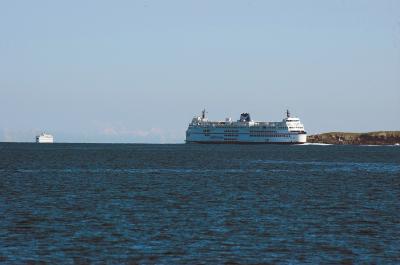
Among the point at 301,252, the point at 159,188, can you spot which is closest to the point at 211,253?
the point at 301,252

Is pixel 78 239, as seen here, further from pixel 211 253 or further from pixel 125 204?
pixel 125 204

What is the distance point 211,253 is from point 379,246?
7.24 metres

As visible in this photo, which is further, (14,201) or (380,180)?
(380,180)

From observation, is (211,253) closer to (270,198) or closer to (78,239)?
(78,239)

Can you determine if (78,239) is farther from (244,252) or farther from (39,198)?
(39,198)

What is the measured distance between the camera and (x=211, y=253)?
30250 millimetres

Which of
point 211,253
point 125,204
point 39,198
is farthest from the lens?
point 39,198

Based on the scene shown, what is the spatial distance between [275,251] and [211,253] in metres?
2.63

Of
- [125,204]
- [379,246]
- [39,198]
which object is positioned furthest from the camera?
[39,198]

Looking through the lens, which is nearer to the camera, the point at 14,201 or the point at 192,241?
the point at 192,241

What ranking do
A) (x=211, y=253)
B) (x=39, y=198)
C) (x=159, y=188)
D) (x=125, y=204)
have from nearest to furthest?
1. (x=211, y=253)
2. (x=125, y=204)
3. (x=39, y=198)
4. (x=159, y=188)

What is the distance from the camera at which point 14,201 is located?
4925 cm

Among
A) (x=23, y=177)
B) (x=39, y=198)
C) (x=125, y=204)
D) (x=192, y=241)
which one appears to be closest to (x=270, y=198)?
(x=125, y=204)

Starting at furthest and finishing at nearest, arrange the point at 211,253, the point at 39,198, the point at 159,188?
the point at 159,188 < the point at 39,198 < the point at 211,253
